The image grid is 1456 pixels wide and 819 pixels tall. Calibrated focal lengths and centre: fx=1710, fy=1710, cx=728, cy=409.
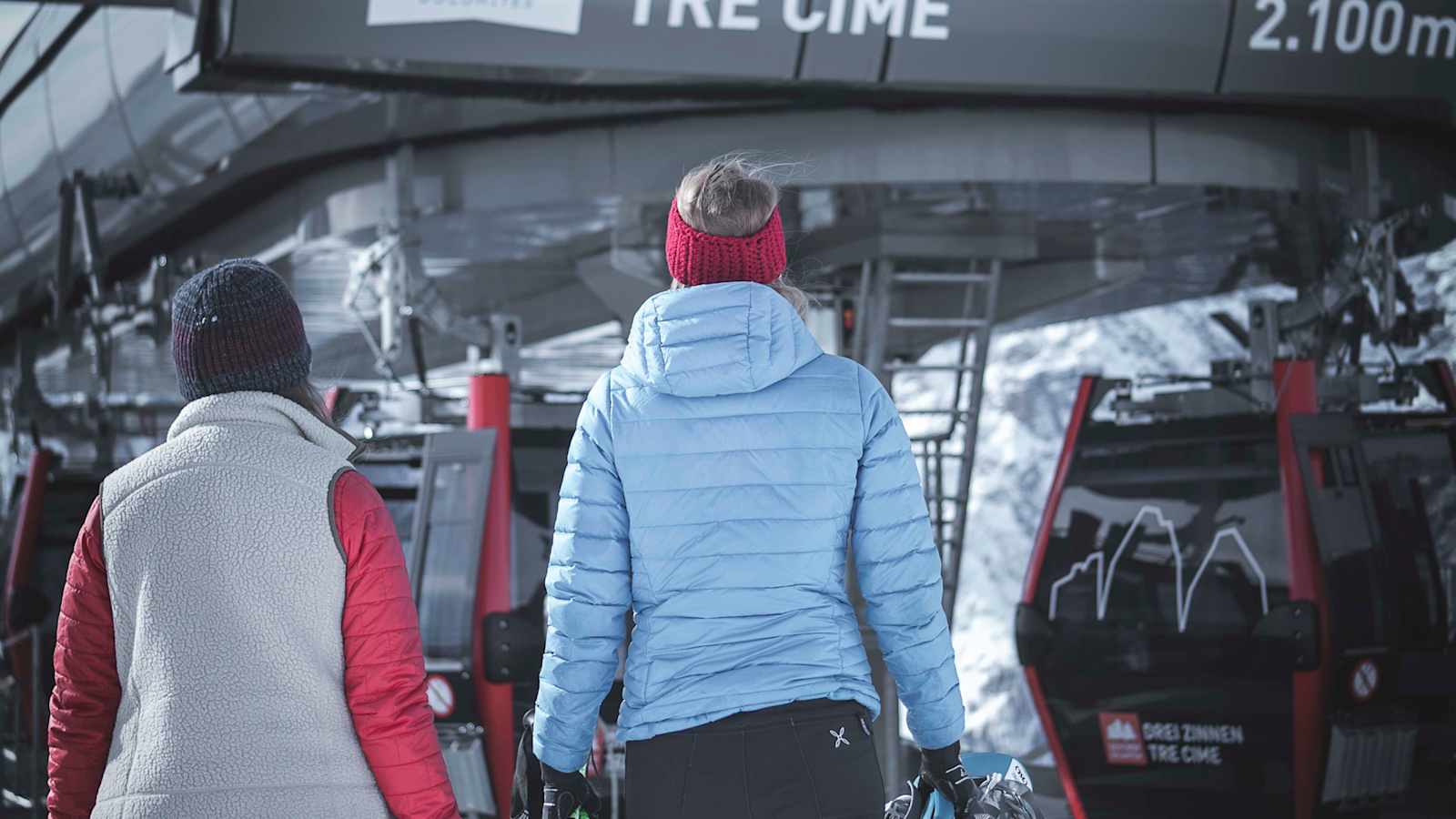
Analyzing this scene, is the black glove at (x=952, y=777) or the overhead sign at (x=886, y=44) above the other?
the overhead sign at (x=886, y=44)

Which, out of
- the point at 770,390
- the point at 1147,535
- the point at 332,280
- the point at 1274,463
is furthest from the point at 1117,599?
the point at 332,280

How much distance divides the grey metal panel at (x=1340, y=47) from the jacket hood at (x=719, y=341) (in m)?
5.25

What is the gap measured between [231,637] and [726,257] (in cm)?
101

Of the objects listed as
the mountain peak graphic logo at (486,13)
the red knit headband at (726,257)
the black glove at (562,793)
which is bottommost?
the black glove at (562,793)

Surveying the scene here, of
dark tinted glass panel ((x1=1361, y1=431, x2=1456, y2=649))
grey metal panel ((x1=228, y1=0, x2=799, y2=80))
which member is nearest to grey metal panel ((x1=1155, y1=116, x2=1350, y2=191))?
dark tinted glass panel ((x1=1361, y1=431, x2=1456, y2=649))

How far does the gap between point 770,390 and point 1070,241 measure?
7666 millimetres

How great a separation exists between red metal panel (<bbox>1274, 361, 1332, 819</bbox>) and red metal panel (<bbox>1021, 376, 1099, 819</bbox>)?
2.94ft

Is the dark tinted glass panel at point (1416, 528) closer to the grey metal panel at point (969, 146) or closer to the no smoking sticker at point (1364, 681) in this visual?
the no smoking sticker at point (1364, 681)

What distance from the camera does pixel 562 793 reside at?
115 inches

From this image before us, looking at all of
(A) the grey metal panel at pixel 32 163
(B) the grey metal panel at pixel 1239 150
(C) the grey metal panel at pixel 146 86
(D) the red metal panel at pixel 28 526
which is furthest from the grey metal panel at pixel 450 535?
(A) the grey metal panel at pixel 32 163

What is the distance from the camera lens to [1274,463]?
7.08m

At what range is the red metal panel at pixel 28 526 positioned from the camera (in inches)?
432

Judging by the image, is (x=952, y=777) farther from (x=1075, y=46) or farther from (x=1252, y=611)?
(x=1075, y=46)

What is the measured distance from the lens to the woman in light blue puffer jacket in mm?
2695
